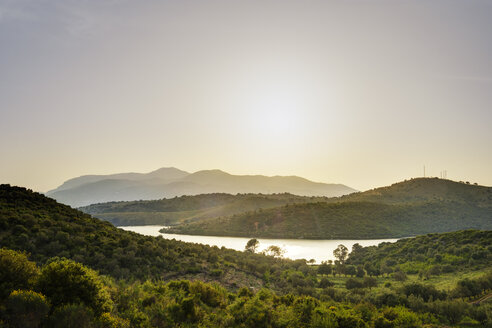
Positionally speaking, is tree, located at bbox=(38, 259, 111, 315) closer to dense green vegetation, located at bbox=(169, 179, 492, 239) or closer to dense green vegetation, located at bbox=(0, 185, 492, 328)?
dense green vegetation, located at bbox=(0, 185, 492, 328)

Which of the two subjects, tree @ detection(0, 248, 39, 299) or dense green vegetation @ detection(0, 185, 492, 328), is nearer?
tree @ detection(0, 248, 39, 299)

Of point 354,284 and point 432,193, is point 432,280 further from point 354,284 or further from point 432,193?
point 432,193

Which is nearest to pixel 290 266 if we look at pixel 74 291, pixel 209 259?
pixel 209 259

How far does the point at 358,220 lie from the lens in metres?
93.6

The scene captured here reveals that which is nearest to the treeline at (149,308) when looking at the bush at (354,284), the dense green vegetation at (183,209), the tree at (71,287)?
the tree at (71,287)

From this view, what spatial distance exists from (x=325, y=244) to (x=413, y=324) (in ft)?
215

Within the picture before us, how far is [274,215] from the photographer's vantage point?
103m

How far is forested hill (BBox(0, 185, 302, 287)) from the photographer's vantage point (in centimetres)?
2059

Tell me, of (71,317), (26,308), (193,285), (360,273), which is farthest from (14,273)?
(360,273)

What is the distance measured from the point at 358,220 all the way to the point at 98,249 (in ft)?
275

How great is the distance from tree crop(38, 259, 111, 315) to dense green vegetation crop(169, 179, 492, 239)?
271ft

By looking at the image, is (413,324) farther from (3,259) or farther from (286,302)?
(3,259)

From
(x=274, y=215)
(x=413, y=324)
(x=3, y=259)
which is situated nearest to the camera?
(x=3, y=259)

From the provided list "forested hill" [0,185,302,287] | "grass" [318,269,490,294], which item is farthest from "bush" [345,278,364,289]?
"forested hill" [0,185,302,287]
